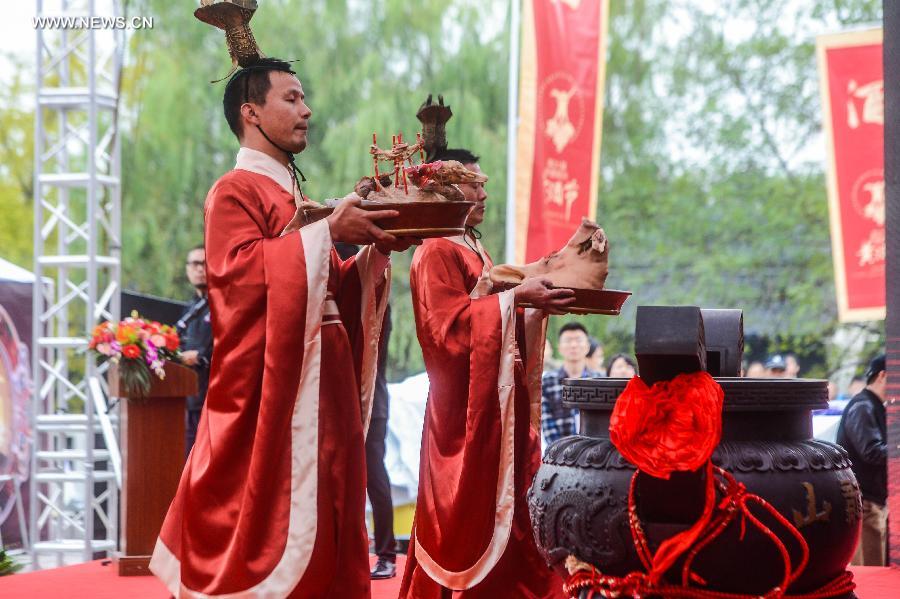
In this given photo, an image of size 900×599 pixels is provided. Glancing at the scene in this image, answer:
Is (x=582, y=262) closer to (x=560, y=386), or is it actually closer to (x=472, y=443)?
(x=472, y=443)

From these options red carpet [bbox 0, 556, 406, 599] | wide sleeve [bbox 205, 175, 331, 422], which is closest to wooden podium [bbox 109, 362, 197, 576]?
red carpet [bbox 0, 556, 406, 599]

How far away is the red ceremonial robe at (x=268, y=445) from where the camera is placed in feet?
10.0

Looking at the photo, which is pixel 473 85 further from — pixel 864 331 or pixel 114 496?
pixel 114 496

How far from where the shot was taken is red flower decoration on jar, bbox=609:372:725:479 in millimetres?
2240

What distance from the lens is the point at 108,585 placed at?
17.4ft

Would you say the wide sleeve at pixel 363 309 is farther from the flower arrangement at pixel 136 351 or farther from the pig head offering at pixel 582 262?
the flower arrangement at pixel 136 351

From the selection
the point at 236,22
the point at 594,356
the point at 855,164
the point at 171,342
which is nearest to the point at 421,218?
the point at 236,22

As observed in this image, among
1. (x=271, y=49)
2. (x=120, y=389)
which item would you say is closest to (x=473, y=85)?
(x=271, y=49)

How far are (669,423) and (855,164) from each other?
666cm

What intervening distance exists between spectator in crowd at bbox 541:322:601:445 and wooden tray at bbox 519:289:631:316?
2.69 m

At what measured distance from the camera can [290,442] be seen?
3119mm

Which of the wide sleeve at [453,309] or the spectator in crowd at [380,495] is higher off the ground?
the wide sleeve at [453,309]

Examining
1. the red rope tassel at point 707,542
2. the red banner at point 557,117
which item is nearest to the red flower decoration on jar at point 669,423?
the red rope tassel at point 707,542

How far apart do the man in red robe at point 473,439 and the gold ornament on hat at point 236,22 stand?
882 millimetres
